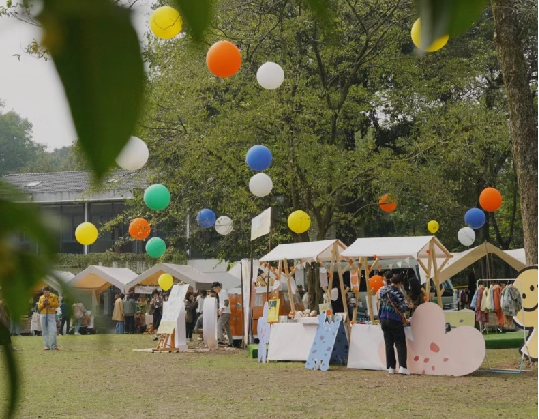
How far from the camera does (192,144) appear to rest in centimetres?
1845

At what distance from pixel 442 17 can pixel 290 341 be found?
14.0m

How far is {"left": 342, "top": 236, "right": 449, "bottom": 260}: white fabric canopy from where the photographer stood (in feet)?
40.8

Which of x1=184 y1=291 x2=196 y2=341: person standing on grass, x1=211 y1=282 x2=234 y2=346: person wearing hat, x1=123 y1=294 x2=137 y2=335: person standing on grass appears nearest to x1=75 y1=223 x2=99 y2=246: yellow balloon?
x1=123 y1=294 x2=137 y2=335: person standing on grass

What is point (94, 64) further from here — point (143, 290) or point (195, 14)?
point (143, 290)

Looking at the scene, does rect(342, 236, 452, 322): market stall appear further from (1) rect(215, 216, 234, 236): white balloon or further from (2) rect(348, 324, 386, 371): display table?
(1) rect(215, 216, 234, 236): white balloon

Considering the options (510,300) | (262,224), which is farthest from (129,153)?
(262,224)

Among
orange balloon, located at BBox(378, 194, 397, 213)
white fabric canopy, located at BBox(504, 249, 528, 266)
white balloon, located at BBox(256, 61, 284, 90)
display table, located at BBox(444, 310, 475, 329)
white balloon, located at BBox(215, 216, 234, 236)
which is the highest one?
white balloon, located at BBox(256, 61, 284, 90)

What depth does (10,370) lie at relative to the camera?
655mm

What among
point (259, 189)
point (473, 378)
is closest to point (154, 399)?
point (473, 378)

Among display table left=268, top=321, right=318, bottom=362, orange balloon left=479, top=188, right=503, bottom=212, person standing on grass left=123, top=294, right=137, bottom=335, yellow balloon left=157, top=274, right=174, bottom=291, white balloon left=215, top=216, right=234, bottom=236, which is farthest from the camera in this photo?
yellow balloon left=157, top=274, right=174, bottom=291

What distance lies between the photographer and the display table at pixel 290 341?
14.1m

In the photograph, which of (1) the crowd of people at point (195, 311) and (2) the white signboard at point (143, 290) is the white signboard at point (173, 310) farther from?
(2) the white signboard at point (143, 290)

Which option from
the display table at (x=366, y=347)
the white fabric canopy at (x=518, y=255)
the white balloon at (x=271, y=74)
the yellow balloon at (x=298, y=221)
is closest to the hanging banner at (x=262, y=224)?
the yellow balloon at (x=298, y=221)

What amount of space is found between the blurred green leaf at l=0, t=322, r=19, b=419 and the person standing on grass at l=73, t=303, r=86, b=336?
0.08m
